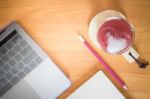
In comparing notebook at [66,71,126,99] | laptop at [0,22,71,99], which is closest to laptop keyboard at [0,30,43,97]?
laptop at [0,22,71,99]

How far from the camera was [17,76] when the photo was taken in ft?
3.38

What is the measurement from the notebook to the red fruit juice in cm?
9

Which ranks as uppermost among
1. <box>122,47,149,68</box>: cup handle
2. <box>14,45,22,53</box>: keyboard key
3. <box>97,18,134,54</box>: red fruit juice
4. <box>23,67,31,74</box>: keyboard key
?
<box>14,45,22,53</box>: keyboard key

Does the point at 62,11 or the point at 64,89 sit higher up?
the point at 62,11

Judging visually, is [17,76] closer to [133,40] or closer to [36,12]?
[36,12]

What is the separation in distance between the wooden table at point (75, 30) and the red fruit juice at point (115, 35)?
0.21 ft

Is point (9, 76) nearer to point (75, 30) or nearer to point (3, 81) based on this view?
point (3, 81)

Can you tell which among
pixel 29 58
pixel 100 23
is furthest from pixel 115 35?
pixel 29 58

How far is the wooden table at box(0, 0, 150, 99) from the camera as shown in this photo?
1024 millimetres

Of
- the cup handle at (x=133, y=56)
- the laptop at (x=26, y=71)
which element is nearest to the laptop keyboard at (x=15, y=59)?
the laptop at (x=26, y=71)

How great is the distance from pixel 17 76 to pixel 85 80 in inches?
7.4

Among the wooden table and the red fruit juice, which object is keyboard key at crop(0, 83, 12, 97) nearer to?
the wooden table

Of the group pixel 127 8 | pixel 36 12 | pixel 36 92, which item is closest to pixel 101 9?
pixel 127 8

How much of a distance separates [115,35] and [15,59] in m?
0.29
